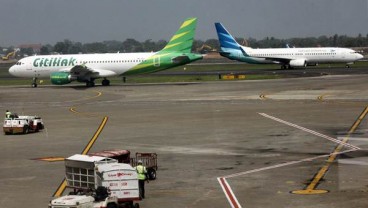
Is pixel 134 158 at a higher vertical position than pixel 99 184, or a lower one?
lower

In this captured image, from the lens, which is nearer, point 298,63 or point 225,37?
point 298,63

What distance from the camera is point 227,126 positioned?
5119 centimetres

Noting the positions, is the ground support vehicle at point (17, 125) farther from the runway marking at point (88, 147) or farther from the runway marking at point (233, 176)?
the runway marking at point (233, 176)

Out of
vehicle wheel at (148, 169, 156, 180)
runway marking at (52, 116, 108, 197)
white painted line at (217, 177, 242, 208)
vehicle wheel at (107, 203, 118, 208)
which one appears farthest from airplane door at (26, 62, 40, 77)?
vehicle wheel at (107, 203, 118, 208)

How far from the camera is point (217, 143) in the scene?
4231 cm

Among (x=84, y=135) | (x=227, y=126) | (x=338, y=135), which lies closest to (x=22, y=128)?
(x=84, y=135)

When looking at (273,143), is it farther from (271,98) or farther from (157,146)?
(271,98)

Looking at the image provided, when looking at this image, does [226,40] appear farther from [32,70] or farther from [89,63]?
[32,70]

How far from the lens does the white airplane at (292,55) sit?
144 m

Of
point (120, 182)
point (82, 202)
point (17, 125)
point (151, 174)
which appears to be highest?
point (120, 182)

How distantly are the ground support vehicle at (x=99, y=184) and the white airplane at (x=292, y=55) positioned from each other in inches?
4688

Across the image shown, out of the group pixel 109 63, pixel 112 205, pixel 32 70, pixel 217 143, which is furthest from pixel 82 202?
pixel 32 70

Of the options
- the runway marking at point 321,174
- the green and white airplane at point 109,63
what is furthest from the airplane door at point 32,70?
the runway marking at point 321,174

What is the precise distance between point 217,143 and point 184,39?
60695mm
